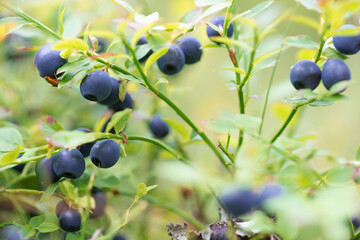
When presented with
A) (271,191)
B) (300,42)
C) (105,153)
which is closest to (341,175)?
(271,191)

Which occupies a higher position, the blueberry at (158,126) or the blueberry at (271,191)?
the blueberry at (271,191)

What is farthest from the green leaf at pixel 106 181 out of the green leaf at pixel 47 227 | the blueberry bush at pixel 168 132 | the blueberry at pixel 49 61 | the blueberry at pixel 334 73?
the blueberry at pixel 334 73

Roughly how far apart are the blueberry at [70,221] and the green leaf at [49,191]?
0.05 meters

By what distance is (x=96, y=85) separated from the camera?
0.65 m

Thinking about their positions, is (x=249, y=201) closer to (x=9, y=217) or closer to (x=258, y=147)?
(x=258, y=147)

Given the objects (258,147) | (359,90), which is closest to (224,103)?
(359,90)

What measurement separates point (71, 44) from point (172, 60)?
0.72ft

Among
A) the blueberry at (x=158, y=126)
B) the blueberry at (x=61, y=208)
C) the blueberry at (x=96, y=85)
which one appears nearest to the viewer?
the blueberry at (x=96, y=85)

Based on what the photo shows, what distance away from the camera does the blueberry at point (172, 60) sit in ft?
2.46

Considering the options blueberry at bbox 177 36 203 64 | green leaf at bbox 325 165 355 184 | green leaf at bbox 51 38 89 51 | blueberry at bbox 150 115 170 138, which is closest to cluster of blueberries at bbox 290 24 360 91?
green leaf at bbox 325 165 355 184

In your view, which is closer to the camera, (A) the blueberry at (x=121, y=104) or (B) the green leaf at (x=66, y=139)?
(B) the green leaf at (x=66, y=139)

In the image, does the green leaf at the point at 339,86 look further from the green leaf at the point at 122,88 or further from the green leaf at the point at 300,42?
the green leaf at the point at 122,88

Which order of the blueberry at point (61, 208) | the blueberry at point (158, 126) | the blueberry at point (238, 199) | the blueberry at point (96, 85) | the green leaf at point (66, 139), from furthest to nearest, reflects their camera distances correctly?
1. the blueberry at point (158, 126)
2. the blueberry at point (61, 208)
3. the blueberry at point (96, 85)
4. the green leaf at point (66, 139)
5. the blueberry at point (238, 199)

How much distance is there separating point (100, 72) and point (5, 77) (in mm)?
788
